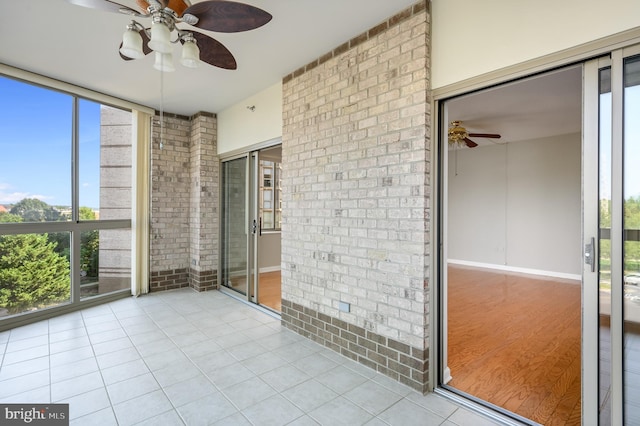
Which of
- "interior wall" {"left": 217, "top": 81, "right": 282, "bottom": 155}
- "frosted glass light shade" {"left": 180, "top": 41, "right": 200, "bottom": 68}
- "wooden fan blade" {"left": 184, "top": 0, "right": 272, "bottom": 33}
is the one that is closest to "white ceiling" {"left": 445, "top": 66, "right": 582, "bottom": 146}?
"wooden fan blade" {"left": 184, "top": 0, "right": 272, "bottom": 33}

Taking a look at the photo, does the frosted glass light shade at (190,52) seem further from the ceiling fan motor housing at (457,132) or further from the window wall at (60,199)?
the ceiling fan motor housing at (457,132)

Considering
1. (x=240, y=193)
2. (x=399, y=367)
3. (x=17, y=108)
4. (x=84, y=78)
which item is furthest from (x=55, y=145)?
(x=399, y=367)

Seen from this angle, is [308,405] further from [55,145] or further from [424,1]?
[55,145]

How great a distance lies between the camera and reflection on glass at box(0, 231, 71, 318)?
11.8ft

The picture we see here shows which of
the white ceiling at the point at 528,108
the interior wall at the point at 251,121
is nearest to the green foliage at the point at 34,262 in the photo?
the interior wall at the point at 251,121

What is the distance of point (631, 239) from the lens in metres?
1.65

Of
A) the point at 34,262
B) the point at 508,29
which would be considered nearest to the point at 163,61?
the point at 508,29

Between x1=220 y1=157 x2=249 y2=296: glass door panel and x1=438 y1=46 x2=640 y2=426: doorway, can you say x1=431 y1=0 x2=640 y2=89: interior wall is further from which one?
x1=220 y1=157 x2=249 y2=296: glass door panel

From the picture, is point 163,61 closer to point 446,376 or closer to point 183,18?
point 183,18

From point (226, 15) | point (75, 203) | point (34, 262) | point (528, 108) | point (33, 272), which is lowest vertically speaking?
point (33, 272)

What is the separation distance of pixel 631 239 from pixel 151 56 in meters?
4.11

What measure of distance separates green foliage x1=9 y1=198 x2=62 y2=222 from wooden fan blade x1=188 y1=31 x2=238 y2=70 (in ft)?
10.2

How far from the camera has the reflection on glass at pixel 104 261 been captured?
14.3 ft

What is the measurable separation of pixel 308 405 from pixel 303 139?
94.9 inches
